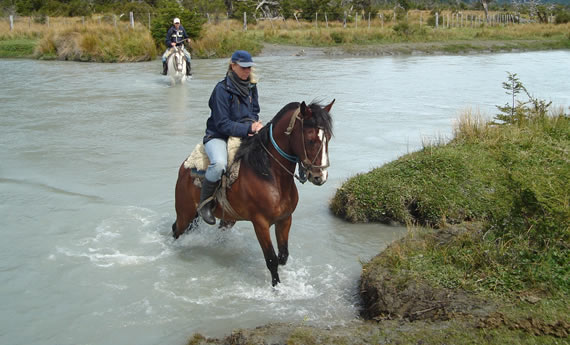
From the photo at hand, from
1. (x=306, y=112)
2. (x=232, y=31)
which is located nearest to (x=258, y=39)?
(x=232, y=31)

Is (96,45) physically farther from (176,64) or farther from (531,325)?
(531,325)

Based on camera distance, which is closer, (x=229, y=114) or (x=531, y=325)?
(x=531, y=325)

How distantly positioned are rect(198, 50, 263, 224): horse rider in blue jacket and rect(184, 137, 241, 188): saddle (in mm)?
62

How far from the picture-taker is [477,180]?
25.3 ft

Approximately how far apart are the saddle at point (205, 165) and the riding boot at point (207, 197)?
0.14 metres

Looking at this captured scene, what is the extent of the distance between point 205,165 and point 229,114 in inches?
25.8

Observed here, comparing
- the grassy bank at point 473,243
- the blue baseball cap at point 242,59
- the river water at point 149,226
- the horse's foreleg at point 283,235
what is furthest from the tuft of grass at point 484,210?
the blue baseball cap at point 242,59

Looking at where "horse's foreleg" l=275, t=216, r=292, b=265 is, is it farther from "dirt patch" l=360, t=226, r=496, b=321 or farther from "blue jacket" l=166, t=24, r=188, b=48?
"blue jacket" l=166, t=24, r=188, b=48

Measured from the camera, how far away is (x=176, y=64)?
19781mm

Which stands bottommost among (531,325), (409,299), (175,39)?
(409,299)

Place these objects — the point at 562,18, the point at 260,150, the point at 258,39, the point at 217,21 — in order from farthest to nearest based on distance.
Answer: the point at 562,18 < the point at 217,21 < the point at 258,39 < the point at 260,150

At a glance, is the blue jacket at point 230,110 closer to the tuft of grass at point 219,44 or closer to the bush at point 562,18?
the tuft of grass at point 219,44

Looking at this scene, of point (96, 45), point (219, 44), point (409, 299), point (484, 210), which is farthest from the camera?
point (219, 44)

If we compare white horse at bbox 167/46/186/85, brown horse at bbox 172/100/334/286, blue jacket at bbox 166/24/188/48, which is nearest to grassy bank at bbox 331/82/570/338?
brown horse at bbox 172/100/334/286
